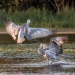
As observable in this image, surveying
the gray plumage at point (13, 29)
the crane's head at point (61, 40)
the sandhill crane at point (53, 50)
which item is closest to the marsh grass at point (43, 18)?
the gray plumage at point (13, 29)

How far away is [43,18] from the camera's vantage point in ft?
81.4

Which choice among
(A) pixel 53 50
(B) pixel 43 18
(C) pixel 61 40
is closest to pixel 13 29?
(A) pixel 53 50

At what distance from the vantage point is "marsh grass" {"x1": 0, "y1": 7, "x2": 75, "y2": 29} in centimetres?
2374

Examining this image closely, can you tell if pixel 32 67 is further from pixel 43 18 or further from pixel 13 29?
pixel 43 18

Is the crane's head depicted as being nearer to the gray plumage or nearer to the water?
the water

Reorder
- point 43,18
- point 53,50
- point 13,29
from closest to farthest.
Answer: point 53,50, point 13,29, point 43,18

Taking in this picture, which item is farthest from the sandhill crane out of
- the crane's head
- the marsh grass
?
the marsh grass

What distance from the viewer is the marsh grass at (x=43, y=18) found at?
23.7 meters

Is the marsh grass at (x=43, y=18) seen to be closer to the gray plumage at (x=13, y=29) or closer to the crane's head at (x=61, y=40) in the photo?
the gray plumage at (x=13, y=29)

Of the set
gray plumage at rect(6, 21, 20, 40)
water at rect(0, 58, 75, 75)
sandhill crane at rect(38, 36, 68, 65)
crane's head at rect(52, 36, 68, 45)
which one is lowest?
water at rect(0, 58, 75, 75)

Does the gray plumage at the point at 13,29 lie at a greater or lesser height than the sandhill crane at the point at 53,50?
greater

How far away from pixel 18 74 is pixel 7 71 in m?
0.51

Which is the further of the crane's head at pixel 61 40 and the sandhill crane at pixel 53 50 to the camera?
the sandhill crane at pixel 53 50

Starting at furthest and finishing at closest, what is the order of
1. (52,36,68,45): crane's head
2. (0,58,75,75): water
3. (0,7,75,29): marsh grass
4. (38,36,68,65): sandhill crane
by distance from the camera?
(0,7,75,29): marsh grass < (38,36,68,65): sandhill crane < (52,36,68,45): crane's head < (0,58,75,75): water
